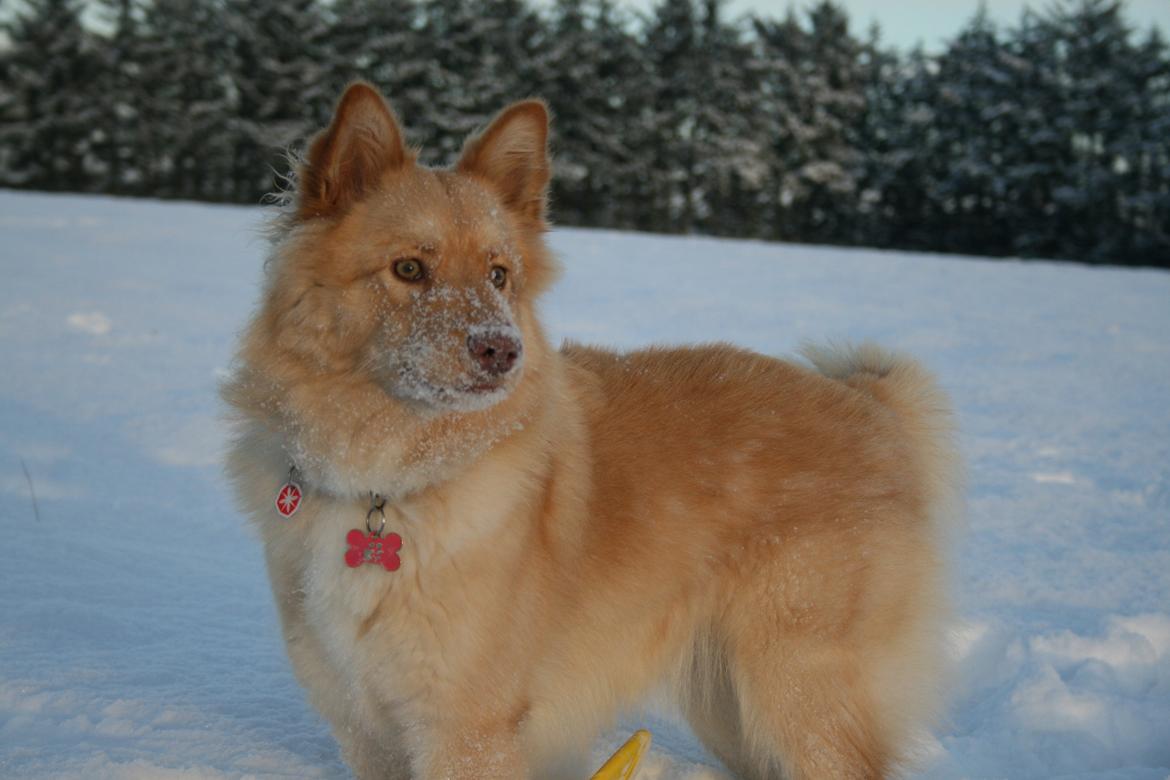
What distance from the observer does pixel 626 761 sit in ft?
9.64

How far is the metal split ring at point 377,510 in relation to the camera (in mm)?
2611

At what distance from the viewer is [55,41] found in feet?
121

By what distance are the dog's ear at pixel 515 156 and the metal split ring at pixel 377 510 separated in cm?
110

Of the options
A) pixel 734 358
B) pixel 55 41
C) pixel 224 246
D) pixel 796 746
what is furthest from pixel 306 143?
pixel 55 41

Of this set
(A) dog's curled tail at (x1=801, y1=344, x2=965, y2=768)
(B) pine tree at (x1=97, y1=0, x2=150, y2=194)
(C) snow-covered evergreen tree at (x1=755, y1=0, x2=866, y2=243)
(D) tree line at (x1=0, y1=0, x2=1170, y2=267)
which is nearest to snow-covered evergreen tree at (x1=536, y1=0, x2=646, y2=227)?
(D) tree line at (x1=0, y1=0, x2=1170, y2=267)

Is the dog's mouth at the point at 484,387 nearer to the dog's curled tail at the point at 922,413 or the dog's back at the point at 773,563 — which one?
the dog's back at the point at 773,563

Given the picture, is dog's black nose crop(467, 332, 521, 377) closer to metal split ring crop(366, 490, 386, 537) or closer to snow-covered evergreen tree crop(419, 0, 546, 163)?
metal split ring crop(366, 490, 386, 537)

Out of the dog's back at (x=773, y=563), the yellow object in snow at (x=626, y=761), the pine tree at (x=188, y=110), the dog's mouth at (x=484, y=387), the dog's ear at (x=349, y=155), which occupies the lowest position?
the yellow object in snow at (x=626, y=761)

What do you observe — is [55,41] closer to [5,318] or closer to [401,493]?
[5,318]

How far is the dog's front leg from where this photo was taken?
2482 mm

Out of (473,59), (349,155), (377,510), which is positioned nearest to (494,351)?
(377,510)

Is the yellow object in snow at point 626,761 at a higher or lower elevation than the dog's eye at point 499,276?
lower

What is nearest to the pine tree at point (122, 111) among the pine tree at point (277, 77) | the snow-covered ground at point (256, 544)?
the pine tree at point (277, 77)

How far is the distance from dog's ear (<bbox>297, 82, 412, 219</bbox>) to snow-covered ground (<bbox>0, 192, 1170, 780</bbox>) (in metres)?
0.27
